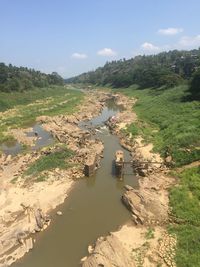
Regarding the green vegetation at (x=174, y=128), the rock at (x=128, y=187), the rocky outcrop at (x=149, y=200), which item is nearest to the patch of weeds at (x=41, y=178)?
the rock at (x=128, y=187)

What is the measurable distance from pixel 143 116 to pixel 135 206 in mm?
30203

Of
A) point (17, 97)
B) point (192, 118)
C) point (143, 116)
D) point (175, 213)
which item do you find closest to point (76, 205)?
point (175, 213)

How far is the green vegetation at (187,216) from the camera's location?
15.1 meters

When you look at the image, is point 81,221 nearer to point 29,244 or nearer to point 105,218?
point 105,218

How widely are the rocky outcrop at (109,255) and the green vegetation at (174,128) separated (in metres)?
12.1

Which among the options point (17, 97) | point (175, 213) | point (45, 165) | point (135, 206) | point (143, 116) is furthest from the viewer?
point (17, 97)

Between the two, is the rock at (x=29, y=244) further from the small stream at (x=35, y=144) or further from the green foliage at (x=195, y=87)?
the green foliage at (x=195, y=87)

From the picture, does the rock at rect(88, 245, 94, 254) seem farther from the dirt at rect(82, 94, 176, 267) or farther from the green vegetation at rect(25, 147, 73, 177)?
the green vegetation at rect(25, 147, 73, 177)

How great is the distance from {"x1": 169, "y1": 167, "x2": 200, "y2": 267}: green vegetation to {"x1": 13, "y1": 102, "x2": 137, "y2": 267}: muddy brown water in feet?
11.4

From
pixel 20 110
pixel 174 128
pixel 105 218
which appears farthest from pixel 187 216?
pixel 20 110

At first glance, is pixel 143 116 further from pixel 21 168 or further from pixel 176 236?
pixel 176 236

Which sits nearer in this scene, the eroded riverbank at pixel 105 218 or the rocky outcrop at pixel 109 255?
the rocky outcrop at pixel 109 255

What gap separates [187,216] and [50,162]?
14.5 m

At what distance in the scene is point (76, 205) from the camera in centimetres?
2159
